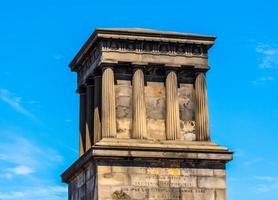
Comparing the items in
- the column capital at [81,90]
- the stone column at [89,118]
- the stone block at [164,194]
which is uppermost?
the column capital at [81,90]

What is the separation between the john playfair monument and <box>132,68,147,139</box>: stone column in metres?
0.04

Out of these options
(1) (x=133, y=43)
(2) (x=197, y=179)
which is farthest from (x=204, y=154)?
(1) (x=133, y=43)

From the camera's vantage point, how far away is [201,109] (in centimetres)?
3347

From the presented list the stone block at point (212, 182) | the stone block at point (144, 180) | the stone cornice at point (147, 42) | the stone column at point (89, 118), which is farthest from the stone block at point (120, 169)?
the stone cornice at point (147, 42)

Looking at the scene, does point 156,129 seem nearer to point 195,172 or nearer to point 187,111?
point 187,111

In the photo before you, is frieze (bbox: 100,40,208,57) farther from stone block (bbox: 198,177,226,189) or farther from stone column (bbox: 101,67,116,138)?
stone block (bbox: 198,177,226,189)

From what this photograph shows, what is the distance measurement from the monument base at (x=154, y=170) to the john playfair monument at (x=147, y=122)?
40 millimetres

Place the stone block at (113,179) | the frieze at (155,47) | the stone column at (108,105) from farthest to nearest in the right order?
the frieze at (155,47)
the stone column at (108,105)
the stone block at (113,179)

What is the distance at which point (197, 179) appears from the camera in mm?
32062

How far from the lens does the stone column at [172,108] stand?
32.7 metres

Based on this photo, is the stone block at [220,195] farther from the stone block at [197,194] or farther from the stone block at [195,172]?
the stone block at [195,172]

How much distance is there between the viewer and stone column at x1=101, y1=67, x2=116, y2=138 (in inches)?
1256

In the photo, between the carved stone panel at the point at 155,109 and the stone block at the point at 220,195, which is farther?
the carved stone panel at the point at 155,109

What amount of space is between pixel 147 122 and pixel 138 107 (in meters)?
0.88
